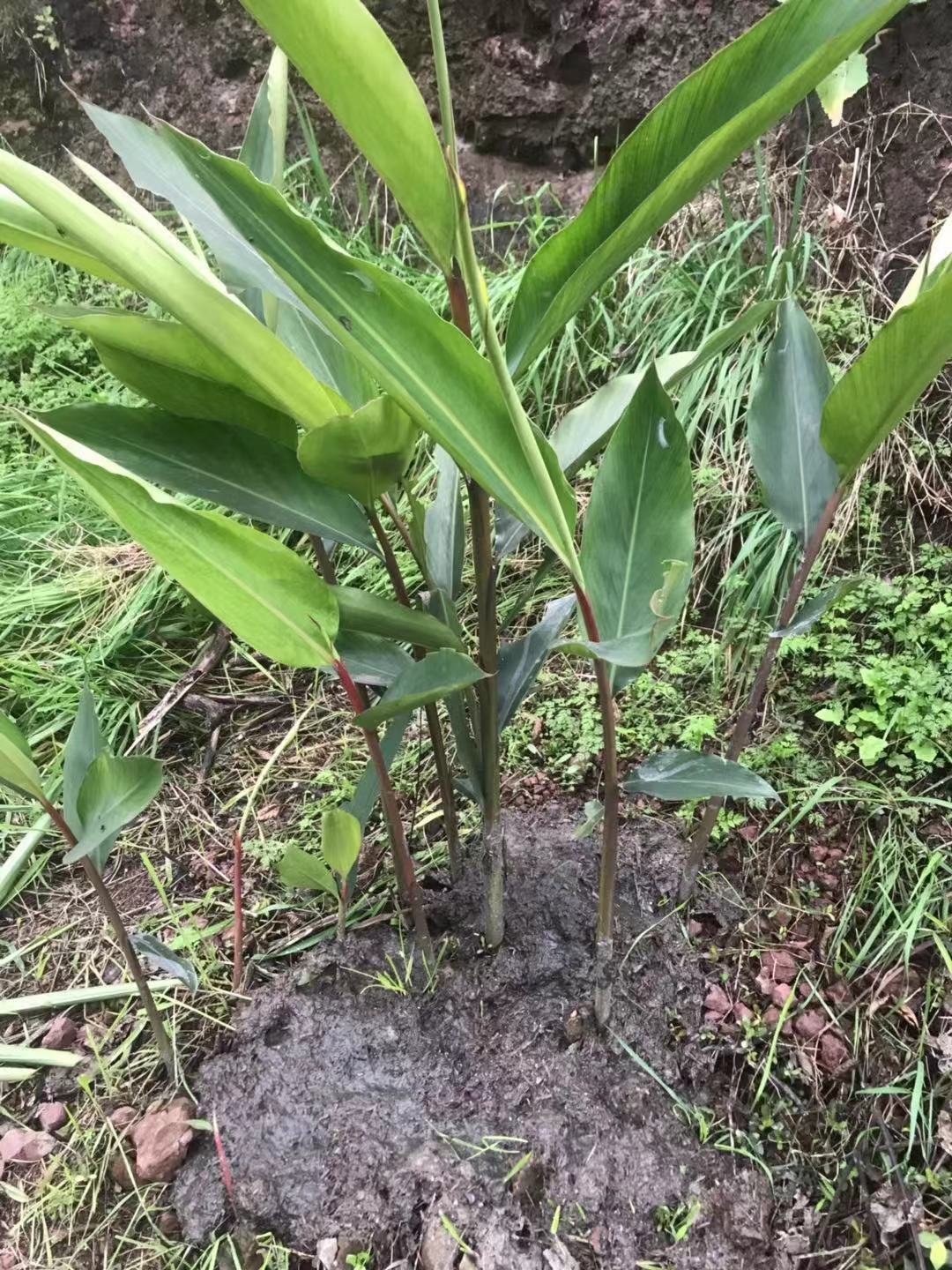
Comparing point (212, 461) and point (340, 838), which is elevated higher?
point (212, 461)

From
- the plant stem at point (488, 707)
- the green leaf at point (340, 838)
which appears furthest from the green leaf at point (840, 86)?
the green leaf at point (340, 838)

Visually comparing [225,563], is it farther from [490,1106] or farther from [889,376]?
[490,1106]

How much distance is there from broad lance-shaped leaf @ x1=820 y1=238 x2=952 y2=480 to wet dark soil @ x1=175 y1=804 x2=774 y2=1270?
666 mm

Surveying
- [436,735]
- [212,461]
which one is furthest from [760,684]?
[212,461]

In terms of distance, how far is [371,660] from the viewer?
80 cm

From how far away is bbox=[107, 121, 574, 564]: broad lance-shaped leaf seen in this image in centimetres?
50

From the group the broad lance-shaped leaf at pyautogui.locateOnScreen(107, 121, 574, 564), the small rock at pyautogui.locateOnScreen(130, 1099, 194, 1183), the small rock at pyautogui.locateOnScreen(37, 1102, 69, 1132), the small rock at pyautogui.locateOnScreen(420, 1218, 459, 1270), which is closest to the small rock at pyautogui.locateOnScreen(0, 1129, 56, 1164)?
the small rock at pyautogui.locateOnScreen(37, 1102, 69, 1132)

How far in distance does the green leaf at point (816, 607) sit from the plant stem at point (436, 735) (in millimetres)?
347

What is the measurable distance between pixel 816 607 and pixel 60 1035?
3.55ft

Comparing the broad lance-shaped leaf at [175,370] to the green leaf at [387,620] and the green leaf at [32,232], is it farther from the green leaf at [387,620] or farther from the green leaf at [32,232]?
the green leaf at [387,620]

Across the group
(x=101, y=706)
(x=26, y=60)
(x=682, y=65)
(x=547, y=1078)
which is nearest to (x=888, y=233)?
(x=682, y=65)

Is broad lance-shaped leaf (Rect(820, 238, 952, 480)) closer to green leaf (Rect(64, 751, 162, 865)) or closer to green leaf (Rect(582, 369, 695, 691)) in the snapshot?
green leaf (Rect(582, 369, 695, 691))

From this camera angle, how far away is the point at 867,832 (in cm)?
111

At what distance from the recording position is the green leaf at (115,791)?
79 cm
